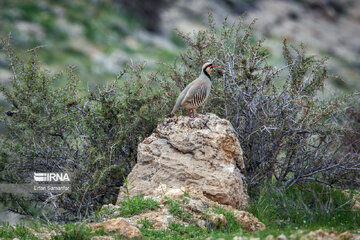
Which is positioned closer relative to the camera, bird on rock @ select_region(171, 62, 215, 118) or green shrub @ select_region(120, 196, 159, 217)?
green shrub @ select_region(120, 196, 159, 217)

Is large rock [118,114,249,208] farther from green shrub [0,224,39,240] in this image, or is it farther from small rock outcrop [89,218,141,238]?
green shrub [0,224,39,240]

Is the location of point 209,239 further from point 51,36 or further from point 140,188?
point 51,36

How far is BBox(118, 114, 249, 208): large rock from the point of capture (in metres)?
8.08

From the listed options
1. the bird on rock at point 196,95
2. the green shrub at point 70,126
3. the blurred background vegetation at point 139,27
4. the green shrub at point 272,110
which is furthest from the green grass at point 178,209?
the blurred background vegetation at point 139,27

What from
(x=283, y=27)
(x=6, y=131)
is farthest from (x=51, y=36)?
(x=6, y=131)

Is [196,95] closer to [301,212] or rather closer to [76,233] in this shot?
[301,212]

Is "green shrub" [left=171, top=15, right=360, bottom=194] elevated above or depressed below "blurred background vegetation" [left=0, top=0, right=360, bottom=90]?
below

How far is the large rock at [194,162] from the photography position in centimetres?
808

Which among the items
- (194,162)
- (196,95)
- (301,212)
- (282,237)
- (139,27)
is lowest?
(282,237)

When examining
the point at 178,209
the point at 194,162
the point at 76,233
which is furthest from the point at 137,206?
the point at 194,162

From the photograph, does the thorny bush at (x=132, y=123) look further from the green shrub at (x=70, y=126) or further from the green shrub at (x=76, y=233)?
the green shrub at (x=76, y=233)

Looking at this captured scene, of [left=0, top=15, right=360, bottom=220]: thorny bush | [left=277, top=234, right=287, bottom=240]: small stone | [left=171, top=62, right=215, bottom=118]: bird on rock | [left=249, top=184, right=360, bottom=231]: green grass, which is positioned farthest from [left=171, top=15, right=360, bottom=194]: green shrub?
[left=277, top=234, right=287, bottom=240]: small stone

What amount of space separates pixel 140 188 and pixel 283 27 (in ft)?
152

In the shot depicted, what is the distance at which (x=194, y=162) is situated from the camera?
8.29m
